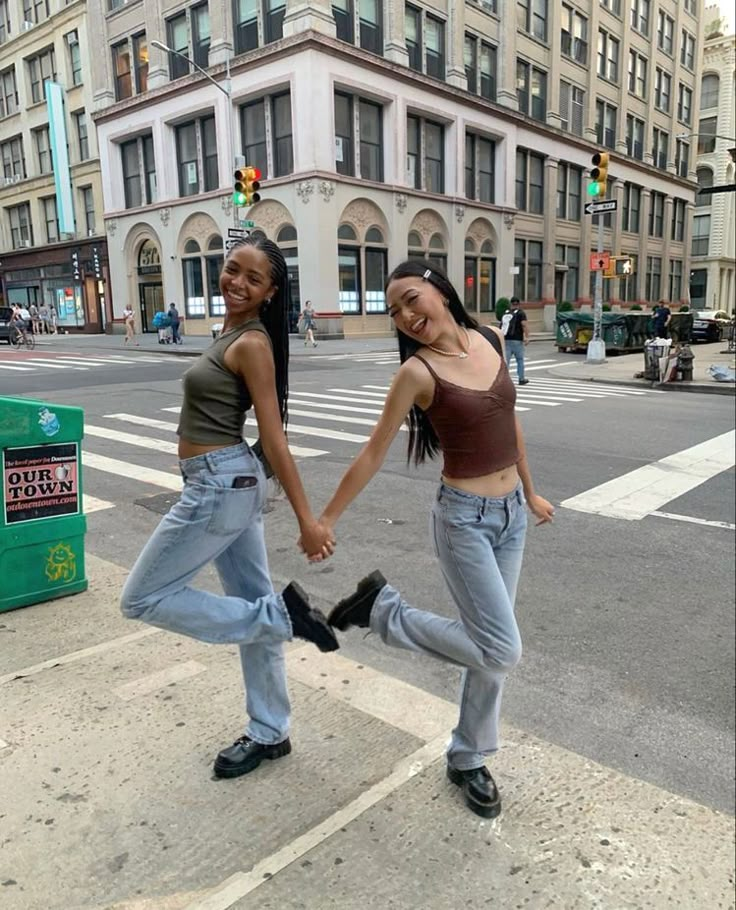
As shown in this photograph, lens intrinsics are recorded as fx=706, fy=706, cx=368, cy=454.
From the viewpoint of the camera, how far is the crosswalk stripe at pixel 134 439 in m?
7.78

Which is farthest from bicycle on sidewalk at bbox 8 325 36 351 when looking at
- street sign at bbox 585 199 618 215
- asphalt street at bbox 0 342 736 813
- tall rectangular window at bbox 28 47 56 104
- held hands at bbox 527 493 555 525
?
street sign at bbox 585 199 618 215

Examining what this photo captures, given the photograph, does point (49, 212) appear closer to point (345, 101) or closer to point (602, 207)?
point (345, 101)

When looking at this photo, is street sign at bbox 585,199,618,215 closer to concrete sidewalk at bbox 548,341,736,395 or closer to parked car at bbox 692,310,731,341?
concrete sidewalk at bbox 548,341,736,395

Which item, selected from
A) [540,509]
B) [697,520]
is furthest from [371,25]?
[697,520]

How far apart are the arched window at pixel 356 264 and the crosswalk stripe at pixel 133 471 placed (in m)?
2.32

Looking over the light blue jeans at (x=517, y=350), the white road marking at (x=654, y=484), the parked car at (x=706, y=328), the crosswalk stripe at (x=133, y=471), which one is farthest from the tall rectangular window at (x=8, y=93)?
the parked car at (x=706, y=328)

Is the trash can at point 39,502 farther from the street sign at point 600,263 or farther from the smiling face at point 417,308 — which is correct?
the street sign at point 600,263

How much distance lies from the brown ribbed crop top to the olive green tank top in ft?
1.65

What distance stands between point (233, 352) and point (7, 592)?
2.74 metres

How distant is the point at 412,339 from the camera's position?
6.44ft

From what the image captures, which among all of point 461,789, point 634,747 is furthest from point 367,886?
point 634,747

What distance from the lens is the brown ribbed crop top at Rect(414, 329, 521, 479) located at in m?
1.94

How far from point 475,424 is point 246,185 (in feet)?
5.12

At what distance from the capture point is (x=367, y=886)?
6.73 ft
